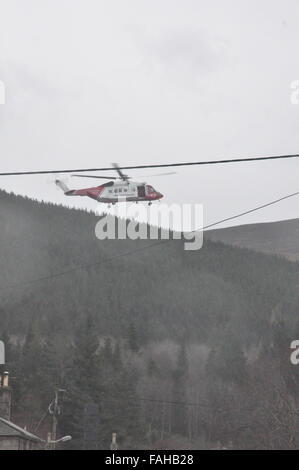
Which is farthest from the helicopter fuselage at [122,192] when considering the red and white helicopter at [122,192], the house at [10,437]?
the house at [10,437]

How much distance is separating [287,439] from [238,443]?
5309 cm

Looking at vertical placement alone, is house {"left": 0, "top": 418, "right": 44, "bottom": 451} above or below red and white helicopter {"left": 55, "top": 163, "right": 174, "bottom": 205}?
below

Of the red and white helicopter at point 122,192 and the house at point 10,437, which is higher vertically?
the red and white helicopter at point 122,192

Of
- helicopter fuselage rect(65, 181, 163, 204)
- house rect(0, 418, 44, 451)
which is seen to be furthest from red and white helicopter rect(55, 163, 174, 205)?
house rect(0, 418, 44, 451)

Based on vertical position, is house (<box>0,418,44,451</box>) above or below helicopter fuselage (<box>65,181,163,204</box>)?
below

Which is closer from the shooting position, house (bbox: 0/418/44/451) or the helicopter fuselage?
the helicopter fuselage

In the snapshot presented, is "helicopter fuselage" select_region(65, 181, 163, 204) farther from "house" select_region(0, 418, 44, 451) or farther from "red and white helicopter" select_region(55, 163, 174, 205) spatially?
"house" select_region(0, 418, 44, 451)

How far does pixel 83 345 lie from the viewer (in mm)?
135875

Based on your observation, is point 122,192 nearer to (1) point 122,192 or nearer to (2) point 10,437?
(1) point 122,192

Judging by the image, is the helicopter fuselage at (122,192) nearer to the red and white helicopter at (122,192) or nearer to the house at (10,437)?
the red and white helicopter at (122,192)

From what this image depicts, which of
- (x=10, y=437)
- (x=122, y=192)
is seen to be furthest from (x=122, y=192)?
(x=10, y=437)
